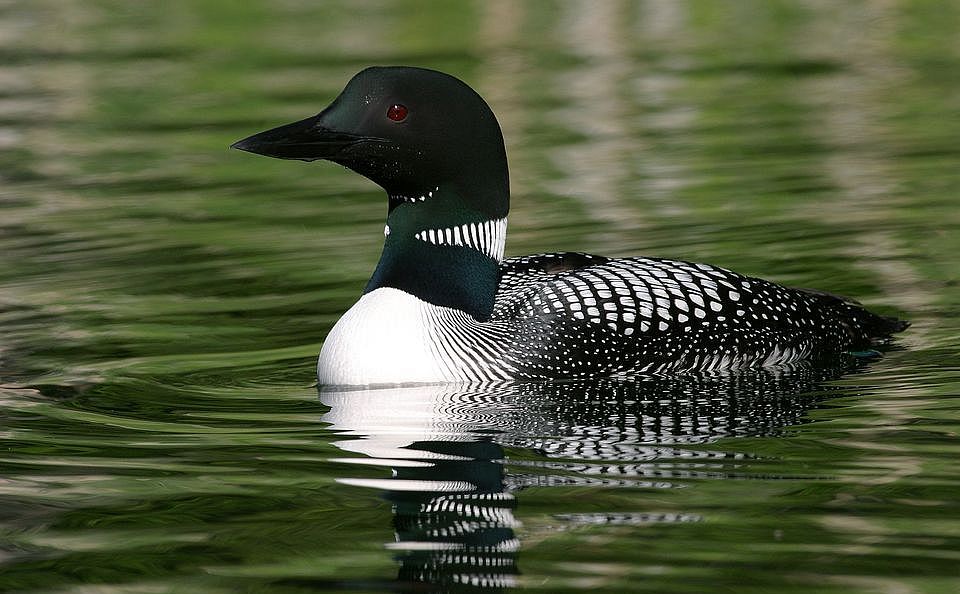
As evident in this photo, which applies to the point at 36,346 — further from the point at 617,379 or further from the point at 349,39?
the point at 349,39

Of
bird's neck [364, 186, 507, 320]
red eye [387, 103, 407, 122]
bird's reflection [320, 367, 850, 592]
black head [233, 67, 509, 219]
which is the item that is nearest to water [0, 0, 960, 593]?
bird's reflection [320, 367, 850, 592]

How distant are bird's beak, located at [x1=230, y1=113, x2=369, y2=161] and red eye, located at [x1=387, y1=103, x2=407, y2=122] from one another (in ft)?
0.36

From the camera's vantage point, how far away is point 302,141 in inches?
207

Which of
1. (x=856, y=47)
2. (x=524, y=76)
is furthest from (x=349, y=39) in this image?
(x=856, y=47)

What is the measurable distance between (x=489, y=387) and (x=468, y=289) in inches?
13.3

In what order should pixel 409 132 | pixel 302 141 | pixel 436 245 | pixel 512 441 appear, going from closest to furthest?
pixel 512 441 < pixel 302 141 < pixel 409 132 < pixel 436 245

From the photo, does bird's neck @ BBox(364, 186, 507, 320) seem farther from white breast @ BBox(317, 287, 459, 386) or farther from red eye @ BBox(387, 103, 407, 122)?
red eye @ BBox(387, 103, 407, 122)

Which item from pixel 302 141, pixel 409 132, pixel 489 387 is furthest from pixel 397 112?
pixel 489 387

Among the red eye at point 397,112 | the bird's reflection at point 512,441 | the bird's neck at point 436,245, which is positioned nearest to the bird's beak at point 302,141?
the red eye at point 397,112

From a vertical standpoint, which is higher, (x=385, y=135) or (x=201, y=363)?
(x=385, y=135)

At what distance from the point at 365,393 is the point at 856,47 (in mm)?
10978

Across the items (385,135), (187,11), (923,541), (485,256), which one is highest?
(187,11)

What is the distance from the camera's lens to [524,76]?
13.8 metres

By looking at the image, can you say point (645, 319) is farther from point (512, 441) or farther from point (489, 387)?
point (512, 441)
